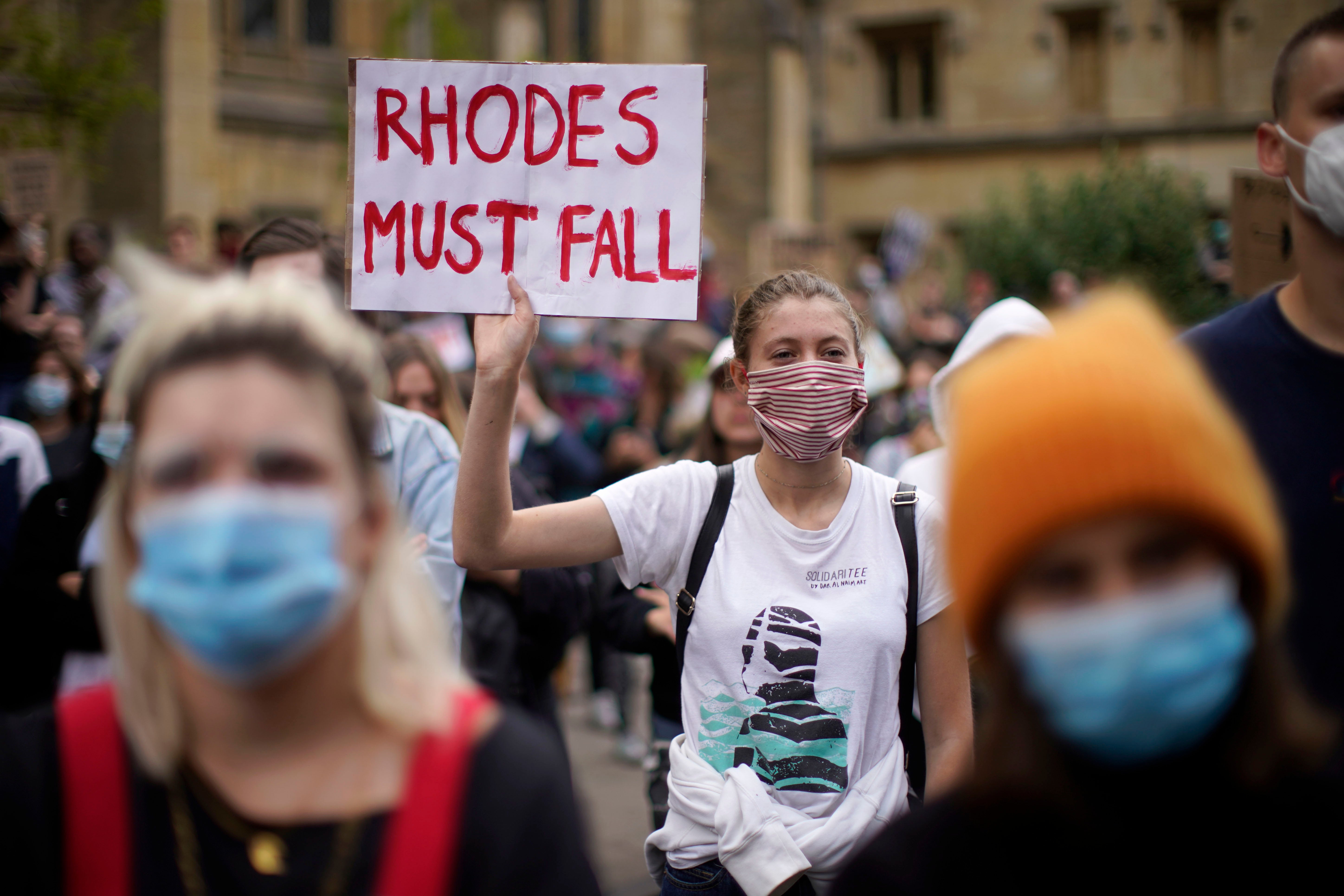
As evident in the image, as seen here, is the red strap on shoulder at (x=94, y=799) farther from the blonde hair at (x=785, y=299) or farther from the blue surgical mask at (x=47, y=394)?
the blue surgical mask at (x=47, y=394)

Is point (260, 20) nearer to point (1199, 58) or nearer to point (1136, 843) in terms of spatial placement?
point (1199, 58)

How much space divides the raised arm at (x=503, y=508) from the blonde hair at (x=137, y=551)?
1123 millimetres

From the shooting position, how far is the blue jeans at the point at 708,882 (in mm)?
2693

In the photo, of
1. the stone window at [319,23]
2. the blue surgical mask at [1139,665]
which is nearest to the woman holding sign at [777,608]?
the blue surgical mask at [1139,665]

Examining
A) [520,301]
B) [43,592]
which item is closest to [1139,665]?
[520,301]

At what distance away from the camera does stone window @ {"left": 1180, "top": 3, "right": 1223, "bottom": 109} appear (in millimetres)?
24453

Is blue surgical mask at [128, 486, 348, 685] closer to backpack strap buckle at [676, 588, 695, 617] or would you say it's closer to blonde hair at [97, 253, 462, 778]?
blonde hair at [97, 253, 462, 778]

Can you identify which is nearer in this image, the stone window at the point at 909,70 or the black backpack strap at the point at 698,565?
the black backpack strap at the point at 698,565

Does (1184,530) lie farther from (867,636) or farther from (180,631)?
(867,636)

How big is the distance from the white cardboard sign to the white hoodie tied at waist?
3.63 ft

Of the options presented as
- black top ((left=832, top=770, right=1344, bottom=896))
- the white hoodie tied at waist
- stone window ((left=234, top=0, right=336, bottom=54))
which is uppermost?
stone window ((left=234, top=0, right=336, bottom=54))

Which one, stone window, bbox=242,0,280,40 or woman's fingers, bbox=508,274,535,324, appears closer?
woman's fingers, bbox=508,274,535,324

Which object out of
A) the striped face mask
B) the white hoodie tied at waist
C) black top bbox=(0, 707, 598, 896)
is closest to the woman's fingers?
the striped face mask

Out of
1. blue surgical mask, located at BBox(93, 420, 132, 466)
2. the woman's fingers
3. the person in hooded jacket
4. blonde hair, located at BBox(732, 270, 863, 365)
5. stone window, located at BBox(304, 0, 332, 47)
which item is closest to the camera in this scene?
blue surgical mask, located at BBox(93, 420, 132, 466)
